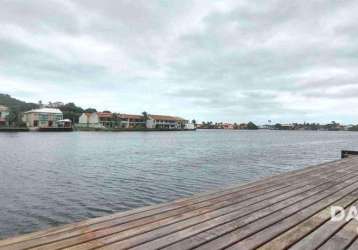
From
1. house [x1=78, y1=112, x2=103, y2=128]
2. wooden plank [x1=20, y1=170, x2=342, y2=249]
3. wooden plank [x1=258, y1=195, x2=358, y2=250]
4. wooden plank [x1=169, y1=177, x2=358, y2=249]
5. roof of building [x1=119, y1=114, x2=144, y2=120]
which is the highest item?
roof of building [x1=119, y1=114, x2=144, y2=120]

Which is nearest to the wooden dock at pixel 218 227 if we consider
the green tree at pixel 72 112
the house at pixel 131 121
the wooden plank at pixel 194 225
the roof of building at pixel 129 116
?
the wooden plank at pixel 194 225

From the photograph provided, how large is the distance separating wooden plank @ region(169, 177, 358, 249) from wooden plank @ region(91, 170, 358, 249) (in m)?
0.06

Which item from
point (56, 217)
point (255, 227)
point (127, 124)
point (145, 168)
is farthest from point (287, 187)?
point (127, 124)

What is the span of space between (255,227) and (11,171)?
2177 centimetres

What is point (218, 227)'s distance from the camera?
15.6 ft

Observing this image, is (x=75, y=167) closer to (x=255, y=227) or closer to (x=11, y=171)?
(x=11, y=171)

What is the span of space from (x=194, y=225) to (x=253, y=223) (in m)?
1.02

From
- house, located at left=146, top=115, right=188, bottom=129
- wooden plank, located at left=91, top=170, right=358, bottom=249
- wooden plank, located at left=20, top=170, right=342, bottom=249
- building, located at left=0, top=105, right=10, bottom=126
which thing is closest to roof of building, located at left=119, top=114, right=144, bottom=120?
house, located at left=146, top=115, right=188, bottom=129

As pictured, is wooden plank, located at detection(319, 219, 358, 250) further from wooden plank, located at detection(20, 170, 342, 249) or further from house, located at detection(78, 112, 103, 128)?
house, located at detection(78, 112, 103, 128)

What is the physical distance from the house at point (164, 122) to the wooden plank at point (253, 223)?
151m

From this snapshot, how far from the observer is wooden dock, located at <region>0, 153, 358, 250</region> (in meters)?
4.04

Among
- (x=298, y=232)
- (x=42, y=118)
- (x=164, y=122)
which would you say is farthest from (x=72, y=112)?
(x=298, y=232)

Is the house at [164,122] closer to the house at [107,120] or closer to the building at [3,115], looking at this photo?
the house at [107,120]

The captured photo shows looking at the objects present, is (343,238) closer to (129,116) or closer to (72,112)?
(72,112)
